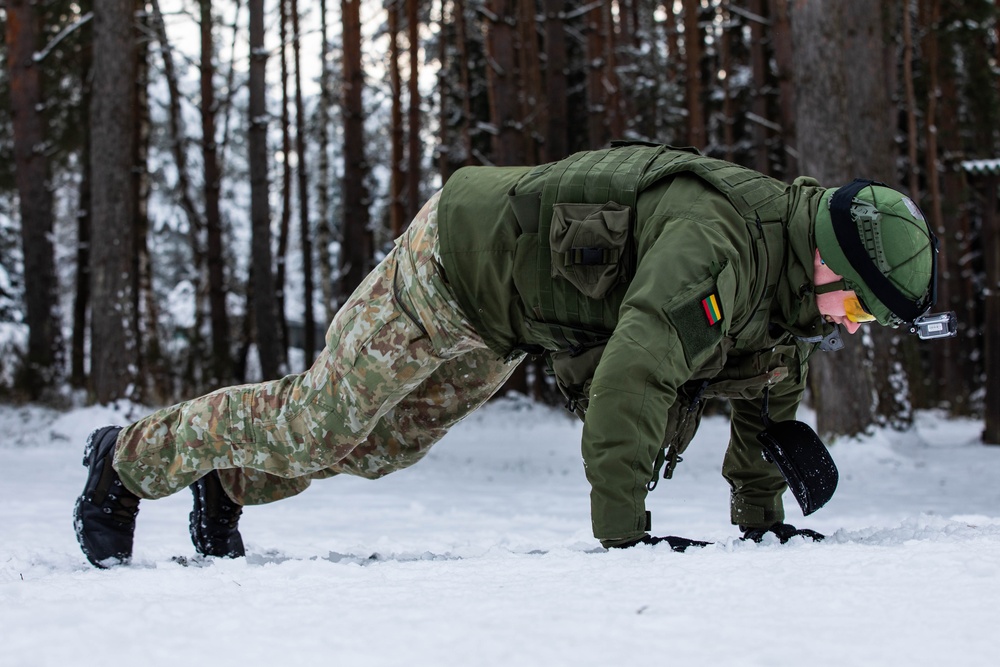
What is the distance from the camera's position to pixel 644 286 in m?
2.01

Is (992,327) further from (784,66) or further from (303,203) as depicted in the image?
(303,203)

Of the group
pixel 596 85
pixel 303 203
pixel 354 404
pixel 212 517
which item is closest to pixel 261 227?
pixel 303 203

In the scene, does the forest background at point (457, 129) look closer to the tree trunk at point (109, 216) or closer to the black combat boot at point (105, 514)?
the tree trunk at point (109, 216)

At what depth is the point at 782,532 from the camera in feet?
8.77

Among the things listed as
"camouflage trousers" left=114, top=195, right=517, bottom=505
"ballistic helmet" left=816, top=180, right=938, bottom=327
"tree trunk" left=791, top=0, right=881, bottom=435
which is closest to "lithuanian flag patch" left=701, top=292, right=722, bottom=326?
"ballistic helmet" left=816, top=180, right=938, bottom=327

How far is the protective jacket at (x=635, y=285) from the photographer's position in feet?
6.55

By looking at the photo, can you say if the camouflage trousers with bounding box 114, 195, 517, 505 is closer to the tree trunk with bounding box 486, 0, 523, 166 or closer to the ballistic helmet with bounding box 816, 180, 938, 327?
the ballistic helmet with bounding box 816, 180, 938, 327

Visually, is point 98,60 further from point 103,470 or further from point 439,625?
point 439,625

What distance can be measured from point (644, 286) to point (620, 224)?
251 mm

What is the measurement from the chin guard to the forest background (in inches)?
195

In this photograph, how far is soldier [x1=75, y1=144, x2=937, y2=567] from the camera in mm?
2023

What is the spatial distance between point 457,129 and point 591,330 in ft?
62.5

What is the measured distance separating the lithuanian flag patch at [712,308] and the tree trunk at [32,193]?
37.0 feet

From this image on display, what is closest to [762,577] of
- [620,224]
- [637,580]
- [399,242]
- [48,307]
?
[637,580]
